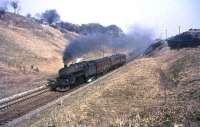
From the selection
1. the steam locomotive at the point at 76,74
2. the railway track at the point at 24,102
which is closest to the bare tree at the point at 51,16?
the steam locomotive at the point at 76,74

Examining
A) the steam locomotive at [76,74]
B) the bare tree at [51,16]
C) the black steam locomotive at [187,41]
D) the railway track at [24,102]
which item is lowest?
the railway track at [24,102]

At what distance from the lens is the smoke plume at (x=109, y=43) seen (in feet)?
252

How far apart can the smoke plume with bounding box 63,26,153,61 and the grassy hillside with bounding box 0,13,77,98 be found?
6222 mm

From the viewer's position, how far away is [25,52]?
260 ft

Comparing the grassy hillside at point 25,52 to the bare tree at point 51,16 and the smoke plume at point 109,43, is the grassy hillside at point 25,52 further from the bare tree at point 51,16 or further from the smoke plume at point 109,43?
the bare tree at point 51,16

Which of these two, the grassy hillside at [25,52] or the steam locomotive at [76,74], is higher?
the grassy hillside at [25,52]

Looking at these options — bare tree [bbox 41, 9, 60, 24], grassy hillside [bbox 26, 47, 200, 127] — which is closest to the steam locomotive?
grassy hillside [bbox 26, 47, 200, 127]

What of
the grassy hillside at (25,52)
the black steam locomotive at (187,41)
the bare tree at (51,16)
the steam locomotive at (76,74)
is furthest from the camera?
the bare tree at (51,16)

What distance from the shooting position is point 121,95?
1164 inches

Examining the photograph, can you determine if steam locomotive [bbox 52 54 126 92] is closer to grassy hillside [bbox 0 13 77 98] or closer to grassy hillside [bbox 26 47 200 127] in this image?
grassy hillside [bbox 0 13 77 98]

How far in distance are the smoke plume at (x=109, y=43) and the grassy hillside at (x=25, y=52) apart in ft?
20.4

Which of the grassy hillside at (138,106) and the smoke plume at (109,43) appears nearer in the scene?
the grassy hillside at (138,106)

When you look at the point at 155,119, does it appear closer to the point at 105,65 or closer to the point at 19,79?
the point at 105,65

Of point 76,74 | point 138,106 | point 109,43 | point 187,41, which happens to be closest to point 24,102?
point 76,74
